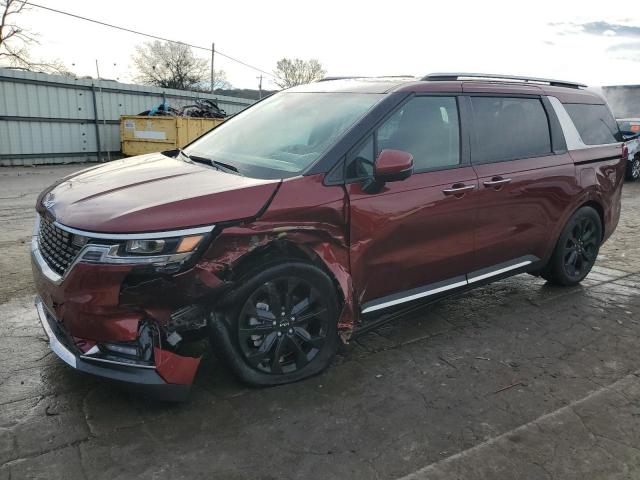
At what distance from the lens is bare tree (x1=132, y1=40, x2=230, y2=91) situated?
5361cm

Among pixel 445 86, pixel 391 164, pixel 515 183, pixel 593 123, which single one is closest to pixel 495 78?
pixel 445 86

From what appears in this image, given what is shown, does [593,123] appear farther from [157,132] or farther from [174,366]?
[157,132]

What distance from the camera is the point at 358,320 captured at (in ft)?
11.0

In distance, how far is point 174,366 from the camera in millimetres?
2693

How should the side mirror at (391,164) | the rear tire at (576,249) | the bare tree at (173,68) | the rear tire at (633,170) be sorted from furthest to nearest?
the bare tree at (173,68) → the rear tire at (633,170) → the rear tire at (576,249) → the side mirror at (391,164)

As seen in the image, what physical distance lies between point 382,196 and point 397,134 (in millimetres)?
488

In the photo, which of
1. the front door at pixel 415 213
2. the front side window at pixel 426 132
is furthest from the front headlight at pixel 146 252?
the front side window at pixel 426 132

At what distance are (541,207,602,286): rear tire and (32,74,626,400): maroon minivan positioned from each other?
20 cm

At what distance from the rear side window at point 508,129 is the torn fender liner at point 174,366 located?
2.44 metres

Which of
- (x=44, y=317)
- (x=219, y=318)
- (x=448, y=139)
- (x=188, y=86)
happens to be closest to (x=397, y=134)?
(x=448, y=139)

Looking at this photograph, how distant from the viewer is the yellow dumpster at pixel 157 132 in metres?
15.2

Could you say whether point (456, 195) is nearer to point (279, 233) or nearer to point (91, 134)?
point (279, 233)

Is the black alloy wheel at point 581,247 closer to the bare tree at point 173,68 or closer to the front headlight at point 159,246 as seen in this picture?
the front headlight at point 159,246

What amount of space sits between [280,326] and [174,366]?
63 cm
